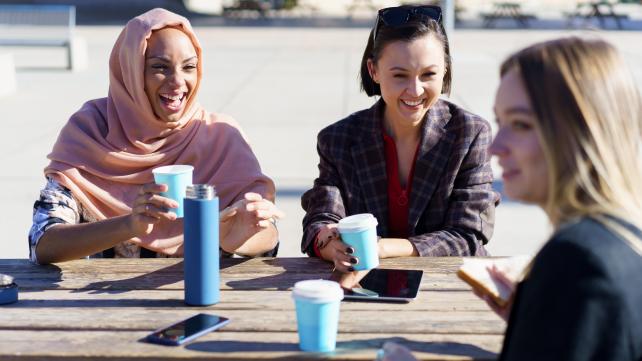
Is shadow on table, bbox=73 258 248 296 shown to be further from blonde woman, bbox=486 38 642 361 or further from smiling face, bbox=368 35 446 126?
blonde woman, bbox=486 38 642 361

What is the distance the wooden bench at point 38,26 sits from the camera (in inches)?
543

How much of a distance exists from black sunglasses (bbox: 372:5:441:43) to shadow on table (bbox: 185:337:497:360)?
4.40 ft

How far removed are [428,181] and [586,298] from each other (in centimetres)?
169

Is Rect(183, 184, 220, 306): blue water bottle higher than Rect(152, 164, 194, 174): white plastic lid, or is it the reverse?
Rect(152, 164, 194, 174): white plastic lid

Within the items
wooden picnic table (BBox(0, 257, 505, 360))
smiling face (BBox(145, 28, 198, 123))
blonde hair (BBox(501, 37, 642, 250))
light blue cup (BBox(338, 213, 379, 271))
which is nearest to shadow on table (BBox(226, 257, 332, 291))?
wooden picnic table (BBox(0, 257, 505, 360))

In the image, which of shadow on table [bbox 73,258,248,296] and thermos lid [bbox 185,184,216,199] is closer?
thermos lid [bbox 185,184,216,199]

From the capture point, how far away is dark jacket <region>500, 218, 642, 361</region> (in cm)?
155

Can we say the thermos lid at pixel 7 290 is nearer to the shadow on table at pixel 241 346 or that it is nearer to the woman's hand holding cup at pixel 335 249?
the shadow on table at pixel 241 346

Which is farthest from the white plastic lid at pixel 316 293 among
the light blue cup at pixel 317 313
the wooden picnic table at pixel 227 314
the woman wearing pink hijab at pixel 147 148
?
the woman wearing pink hijab at pixel 147 148

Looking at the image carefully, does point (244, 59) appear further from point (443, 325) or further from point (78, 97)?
point (443, 325)

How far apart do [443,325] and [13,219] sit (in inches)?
172

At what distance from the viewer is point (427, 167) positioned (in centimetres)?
323

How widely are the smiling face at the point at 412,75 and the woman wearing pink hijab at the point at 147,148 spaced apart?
1.83ft

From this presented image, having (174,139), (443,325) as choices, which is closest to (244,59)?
(174,139)
